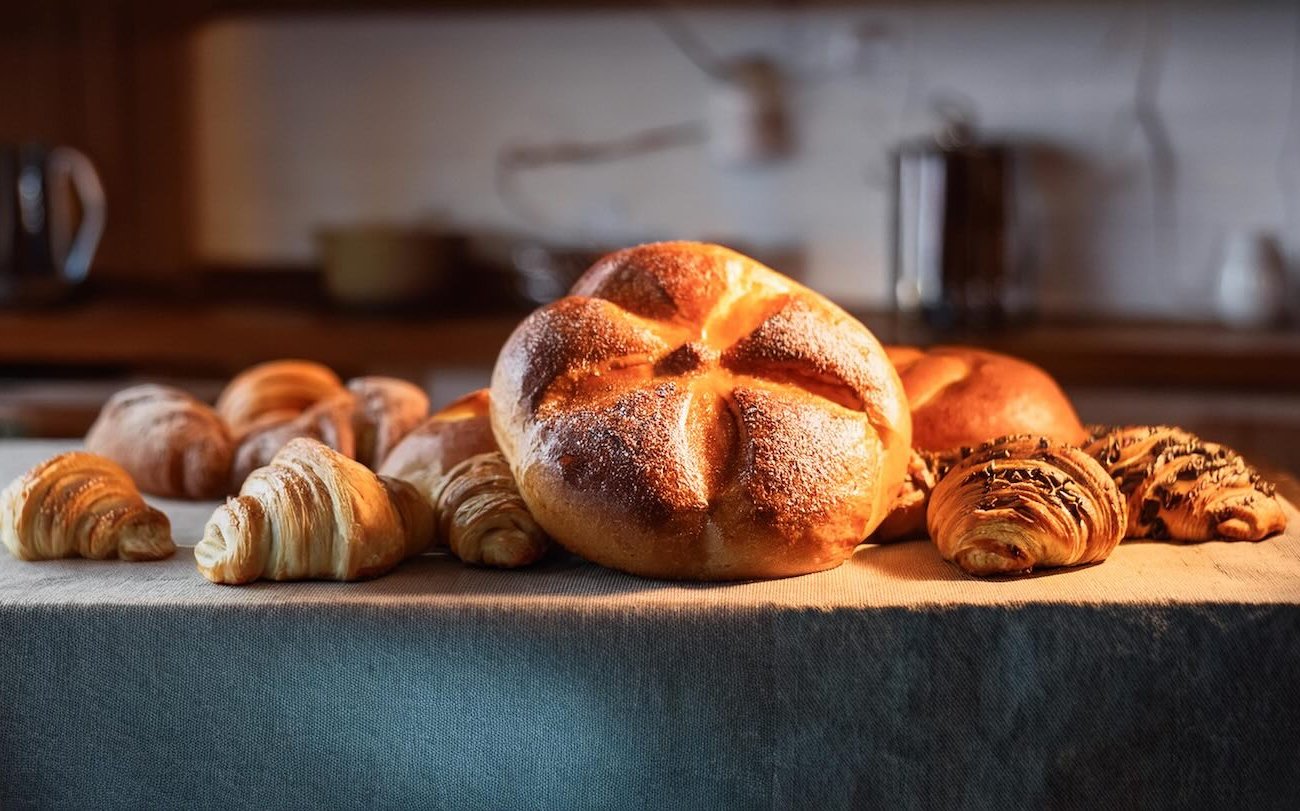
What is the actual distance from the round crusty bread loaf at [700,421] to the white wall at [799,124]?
214 centimetres

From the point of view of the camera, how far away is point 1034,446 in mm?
1071

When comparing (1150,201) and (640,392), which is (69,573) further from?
(1150,201)

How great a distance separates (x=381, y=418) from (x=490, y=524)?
33 cm

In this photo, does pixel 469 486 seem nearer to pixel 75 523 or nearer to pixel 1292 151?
pixel 75 523

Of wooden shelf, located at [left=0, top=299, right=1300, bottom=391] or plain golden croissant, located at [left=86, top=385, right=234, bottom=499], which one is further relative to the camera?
wooden shelf, located at [left=0, top=299, right=1300, bottom=391]

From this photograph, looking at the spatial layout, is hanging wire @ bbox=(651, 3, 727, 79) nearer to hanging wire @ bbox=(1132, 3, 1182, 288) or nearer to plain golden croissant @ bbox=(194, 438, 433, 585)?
hanging wire @ bbox=(1132, 3, 1182, 288)

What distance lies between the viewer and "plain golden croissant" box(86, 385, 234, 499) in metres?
1.29

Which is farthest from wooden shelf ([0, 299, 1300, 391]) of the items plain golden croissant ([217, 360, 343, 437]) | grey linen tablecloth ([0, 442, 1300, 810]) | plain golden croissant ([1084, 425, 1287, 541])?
grey linen tablecloth ([0, 442, 1300, 810])

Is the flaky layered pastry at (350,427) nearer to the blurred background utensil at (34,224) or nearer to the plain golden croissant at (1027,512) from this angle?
the plain golden croissant at (1027,512)

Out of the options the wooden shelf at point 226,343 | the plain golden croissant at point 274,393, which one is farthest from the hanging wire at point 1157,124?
the plain golden croissant at point 274,393

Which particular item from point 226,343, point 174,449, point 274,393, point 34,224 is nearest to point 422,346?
point 226,343

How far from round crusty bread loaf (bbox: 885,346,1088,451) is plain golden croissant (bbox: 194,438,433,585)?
0.46 m

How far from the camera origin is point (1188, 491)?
1.08 metres

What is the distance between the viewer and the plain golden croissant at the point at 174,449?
129 centimetres
